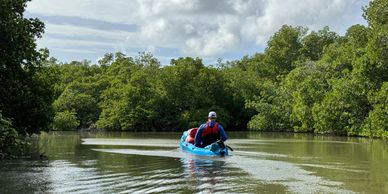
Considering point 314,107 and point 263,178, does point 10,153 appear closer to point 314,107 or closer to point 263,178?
point 263,178

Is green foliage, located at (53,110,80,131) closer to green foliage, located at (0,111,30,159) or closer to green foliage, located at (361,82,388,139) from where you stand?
green foliage, located at (361,82,388,139)

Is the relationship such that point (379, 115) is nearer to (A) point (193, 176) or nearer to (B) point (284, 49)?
(A) point (193, 176)

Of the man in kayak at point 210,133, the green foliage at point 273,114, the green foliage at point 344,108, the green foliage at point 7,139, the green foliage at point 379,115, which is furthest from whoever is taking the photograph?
the green foliage at point 273,114

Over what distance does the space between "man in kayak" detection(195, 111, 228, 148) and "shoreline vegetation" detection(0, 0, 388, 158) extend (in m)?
6.81

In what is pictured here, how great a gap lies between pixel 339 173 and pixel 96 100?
5609 centimetres

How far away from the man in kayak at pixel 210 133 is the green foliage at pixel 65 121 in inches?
1565

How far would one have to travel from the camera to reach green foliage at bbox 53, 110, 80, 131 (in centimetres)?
5712

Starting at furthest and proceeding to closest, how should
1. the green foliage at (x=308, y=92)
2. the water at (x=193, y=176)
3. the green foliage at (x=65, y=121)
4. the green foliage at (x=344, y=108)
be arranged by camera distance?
1. the green foliage at (x=65, y=121)
2. the green foliage at (x=308, y=92)
3. the green foliage at (x=344, y=108)
4. the water at (x=193, y=176)

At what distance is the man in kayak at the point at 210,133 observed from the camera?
63.5ft

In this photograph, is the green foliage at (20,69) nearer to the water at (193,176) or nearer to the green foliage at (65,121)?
the water at (193,176)

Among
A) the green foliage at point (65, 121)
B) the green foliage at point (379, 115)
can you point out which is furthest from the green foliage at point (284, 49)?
the green foliage at point (379, 115)

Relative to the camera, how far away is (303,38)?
3150 inches

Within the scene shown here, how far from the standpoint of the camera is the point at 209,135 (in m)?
19.7

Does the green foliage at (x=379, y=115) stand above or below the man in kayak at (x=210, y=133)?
above
